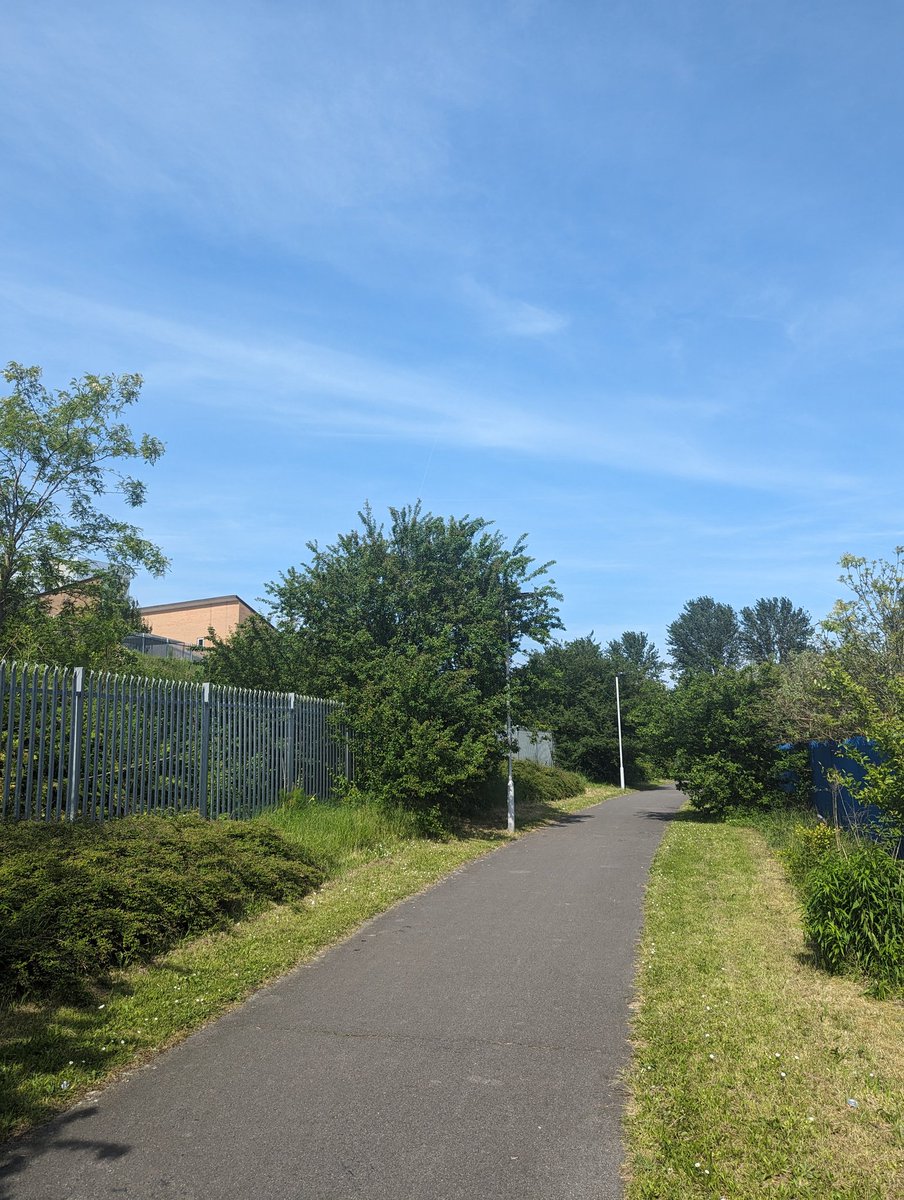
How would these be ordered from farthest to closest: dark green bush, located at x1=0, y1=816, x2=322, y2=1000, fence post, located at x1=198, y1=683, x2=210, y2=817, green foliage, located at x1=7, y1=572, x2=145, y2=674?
green foliage, located at x1=7, y1=572, x2=145, y2=674 → fence post, located at x1=198, y1=683, x2=210, y2=817 → dark green bush, located at x1=0, y1=816, x2=322, y2=1000

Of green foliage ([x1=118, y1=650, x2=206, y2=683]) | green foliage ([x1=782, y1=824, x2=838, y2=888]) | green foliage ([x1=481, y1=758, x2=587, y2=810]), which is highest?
green foliage ([x1=118, y1=650, x2=206, y2=683])

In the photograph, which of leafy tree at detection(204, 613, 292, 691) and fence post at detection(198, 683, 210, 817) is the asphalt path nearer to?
fence post at detection(198, 683, 210, 817)

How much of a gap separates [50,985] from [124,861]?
1654 mm

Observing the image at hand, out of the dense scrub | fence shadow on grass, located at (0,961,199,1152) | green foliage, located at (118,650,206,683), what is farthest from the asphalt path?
green foliage, located at (118,650,206,683)

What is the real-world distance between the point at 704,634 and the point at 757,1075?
104538 millimetres

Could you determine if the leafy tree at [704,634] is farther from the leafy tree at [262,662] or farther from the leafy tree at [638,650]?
the leafy tree at [262,662]

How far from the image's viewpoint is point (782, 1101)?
4.51m

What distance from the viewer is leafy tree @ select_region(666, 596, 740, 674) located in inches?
4126

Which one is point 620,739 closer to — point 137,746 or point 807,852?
point 807,852

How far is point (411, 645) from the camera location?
16828 millimetres

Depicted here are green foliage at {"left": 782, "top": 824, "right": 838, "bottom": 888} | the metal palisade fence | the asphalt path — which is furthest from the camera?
green foliage at {"left": 782, "top": 824, "right": 838, "bottom": 888}

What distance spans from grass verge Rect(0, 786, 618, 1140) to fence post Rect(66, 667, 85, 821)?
2.27m

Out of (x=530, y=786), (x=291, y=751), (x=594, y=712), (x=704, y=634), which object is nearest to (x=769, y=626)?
(x=704, y=634)

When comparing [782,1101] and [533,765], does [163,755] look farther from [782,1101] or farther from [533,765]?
[533,765]
